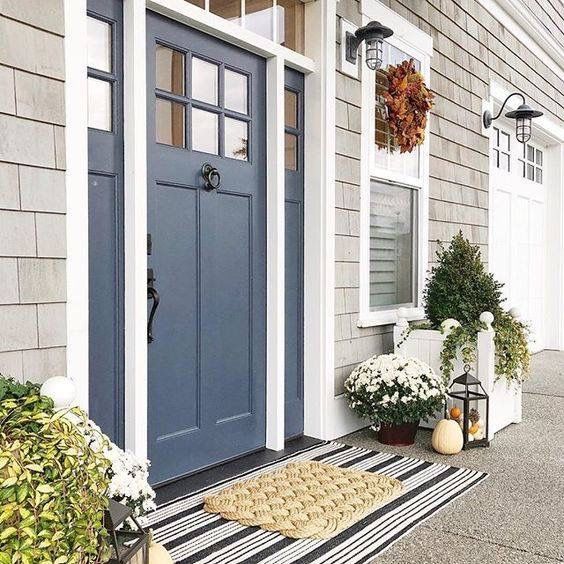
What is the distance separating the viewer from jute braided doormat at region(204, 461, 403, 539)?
259 centimetres

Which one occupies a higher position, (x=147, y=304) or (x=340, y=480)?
(x=147, y=304)

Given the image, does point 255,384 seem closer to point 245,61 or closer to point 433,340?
point 433,340

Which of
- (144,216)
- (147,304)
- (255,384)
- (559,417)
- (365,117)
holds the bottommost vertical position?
(559,417)

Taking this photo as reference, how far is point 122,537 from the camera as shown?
6.06 feet

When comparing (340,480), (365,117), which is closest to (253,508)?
(340,480)

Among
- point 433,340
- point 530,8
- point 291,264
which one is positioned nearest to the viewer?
point 291,264

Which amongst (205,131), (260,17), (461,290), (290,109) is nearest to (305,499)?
(205,131)

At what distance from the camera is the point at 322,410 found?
3826 mm

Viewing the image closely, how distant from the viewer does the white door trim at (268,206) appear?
2.47 metres

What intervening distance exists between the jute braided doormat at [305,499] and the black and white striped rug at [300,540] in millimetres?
42

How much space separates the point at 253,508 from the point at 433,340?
1758 millimetres

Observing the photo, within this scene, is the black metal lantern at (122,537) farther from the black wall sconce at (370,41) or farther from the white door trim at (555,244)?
the white door trim at (555,244)

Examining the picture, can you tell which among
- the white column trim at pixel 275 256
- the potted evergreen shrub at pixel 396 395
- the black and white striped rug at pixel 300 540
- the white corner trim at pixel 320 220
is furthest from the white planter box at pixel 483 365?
the white column trim at pixel 275 256

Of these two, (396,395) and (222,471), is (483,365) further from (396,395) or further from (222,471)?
(222,471)
